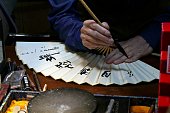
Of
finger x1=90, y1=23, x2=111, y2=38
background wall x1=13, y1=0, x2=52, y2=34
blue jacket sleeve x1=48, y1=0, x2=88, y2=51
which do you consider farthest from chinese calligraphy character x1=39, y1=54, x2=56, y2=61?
background wall x1=13, y1=0, x2=52, y2=34

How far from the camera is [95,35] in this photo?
4.52 feet

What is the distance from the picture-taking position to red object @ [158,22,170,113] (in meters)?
0.76

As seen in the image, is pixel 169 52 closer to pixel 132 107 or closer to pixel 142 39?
pixel 132 107

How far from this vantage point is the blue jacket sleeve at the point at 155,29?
1.57 m

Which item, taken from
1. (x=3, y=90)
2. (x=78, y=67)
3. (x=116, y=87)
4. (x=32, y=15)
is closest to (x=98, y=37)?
(x=78, y=67)

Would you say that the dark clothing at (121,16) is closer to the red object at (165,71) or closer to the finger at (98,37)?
the finger at (98,37)

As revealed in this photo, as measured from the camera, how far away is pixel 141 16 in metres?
1.66

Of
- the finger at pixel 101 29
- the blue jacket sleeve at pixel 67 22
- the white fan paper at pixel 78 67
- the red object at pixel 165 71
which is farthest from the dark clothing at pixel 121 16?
the red object at pixel 165 71

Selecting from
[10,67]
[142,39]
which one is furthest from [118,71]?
[10,67]

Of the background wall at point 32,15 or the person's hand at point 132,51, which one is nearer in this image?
the person's hand at point 132,51

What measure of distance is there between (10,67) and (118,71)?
43 centimetres

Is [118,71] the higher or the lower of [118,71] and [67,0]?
the lower

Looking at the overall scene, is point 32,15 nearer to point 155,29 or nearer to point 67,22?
point 67,22

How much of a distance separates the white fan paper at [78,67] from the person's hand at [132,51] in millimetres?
31
